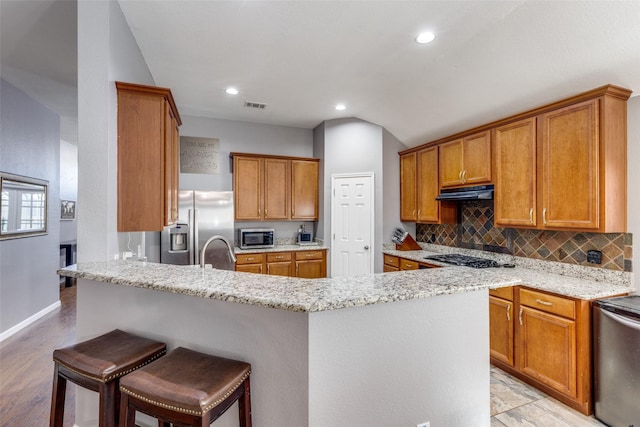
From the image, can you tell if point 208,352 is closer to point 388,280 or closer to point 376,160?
point 388,280

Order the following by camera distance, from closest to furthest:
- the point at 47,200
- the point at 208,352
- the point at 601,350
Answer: the point at 208,352
the point at 601,350
the point at 47,200

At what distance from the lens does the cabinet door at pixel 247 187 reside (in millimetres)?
4680

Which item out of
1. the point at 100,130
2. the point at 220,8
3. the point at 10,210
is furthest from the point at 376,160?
the point at 10,210

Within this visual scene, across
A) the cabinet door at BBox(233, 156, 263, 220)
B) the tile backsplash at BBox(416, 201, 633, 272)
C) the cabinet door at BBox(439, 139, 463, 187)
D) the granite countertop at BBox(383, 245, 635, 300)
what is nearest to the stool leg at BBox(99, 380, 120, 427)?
the granite countertop at BBox(383, 245, 635, 300)

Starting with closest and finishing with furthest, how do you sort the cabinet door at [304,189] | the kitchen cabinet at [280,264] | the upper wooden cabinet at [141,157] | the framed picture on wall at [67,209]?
the upper wooden cabinet at [141,157]
the kitchen cabinet at [280,264]
the cabinet door at [304,189]
the framed picture on wall at [67,209]

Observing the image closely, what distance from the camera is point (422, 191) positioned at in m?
4.24

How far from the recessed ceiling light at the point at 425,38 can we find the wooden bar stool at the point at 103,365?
9.44 ft

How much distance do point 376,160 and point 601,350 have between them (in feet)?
10.5

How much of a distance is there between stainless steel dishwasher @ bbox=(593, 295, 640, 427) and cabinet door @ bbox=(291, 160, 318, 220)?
367 centimetres

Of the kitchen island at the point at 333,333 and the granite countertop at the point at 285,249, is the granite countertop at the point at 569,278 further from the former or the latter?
the granite countertop at the point at 285,249

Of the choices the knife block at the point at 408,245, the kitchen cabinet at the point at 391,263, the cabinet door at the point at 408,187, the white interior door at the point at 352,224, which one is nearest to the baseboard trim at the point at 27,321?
the white interior door at the point at 352,224

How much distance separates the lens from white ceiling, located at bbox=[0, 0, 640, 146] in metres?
2.16

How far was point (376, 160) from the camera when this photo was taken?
4559 mm

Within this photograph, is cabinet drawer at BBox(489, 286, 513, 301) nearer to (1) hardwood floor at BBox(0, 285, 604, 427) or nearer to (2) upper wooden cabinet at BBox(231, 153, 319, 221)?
(1) hardwood floor at BBox(0, 285, 604, 427)
